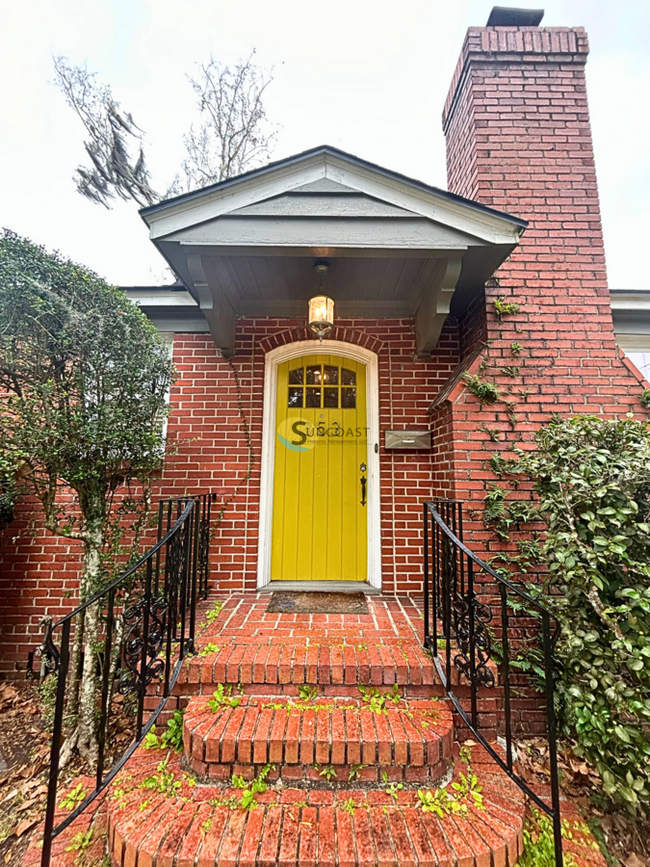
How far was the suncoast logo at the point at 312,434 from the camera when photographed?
3.49m

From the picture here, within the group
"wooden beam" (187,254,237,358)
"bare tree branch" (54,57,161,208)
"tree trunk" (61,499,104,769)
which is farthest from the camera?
"bare tree branch" (54,57,161,208)

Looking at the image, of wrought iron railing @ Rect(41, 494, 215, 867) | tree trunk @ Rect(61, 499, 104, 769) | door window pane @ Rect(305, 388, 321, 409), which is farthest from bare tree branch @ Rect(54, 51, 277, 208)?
wrought iron railing @ Rect(41, 494, 215, 867)

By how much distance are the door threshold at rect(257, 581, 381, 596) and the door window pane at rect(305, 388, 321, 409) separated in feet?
5.36

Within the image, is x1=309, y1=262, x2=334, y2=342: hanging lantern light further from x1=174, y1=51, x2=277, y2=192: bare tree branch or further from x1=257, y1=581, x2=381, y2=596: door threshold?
x1=174, y1=51, x2=277, y2=192: bare tree branch

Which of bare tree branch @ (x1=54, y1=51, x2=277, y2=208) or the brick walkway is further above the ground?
bare tree branch @ (x1=54, y1=51, x2=277, y2=208)

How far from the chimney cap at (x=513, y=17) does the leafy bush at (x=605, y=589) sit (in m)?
3.93

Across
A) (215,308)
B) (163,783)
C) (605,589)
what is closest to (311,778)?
(163,783)

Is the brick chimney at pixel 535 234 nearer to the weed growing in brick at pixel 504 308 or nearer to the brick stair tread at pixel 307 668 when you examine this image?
the weed growing in brick at pixel 504 308

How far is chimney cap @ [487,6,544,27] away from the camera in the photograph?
11.0 ft

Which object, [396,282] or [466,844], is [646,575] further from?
[396,282]

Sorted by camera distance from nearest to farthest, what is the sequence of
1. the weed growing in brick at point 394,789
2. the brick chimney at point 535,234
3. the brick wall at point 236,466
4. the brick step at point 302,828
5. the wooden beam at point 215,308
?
the brick step at point 302,828, the weed growing in brick at point 394,789, the wooden beam at point 215,308, the brick chimney at point 535,234, the brick wall at point 236,466

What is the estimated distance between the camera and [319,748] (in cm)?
163

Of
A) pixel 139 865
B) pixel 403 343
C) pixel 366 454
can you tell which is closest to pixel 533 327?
pixel 403 343

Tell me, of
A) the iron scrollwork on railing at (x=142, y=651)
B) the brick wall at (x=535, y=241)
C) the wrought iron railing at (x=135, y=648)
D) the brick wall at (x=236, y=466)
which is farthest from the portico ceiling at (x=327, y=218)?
the iron scrollwork on railing at (x=142, y=651)
